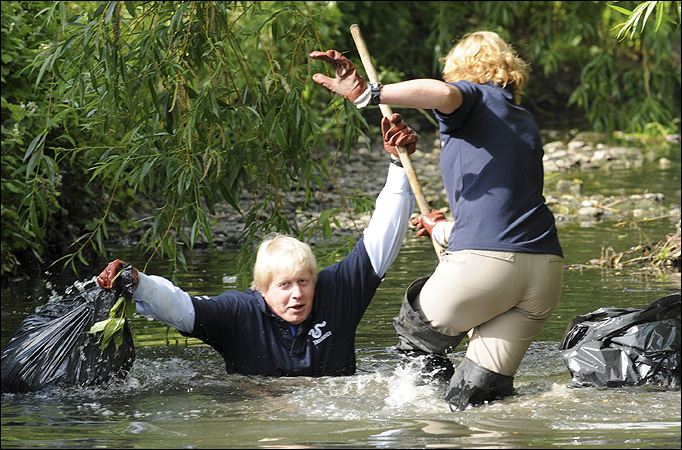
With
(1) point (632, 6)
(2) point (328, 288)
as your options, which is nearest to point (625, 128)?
(1) point (632, 6)

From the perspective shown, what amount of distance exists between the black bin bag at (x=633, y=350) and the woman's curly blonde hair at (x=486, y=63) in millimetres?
1172

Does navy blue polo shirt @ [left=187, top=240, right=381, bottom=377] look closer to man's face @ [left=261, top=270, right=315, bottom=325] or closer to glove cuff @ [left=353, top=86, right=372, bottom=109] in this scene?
man's face @ [left=261, top=270, right=315, bottom=325]

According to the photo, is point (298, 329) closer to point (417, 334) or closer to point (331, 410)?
point (331, 410)

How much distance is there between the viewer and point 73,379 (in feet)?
14.8

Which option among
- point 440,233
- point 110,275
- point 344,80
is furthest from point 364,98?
point 110,275

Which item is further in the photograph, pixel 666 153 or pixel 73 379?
pixel 666 153

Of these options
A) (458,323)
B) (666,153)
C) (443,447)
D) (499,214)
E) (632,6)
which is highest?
(632,6)

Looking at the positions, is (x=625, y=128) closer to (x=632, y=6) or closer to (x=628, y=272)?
(x=632, y=6)

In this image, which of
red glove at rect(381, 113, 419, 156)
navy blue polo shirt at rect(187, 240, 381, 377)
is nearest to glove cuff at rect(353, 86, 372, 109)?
red glove at rect(381, 113, 419, 156)

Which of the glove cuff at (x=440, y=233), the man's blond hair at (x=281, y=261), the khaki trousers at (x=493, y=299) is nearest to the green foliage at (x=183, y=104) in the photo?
the man's blond hair at (x=281, y=261)

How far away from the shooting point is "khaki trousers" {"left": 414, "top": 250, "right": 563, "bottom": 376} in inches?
159

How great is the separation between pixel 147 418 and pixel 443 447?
→ 127 centimetres

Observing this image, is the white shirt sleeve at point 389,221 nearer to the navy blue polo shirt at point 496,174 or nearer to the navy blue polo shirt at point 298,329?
the navy blue polo shirt at point 298,329

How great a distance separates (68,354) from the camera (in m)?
4.54
